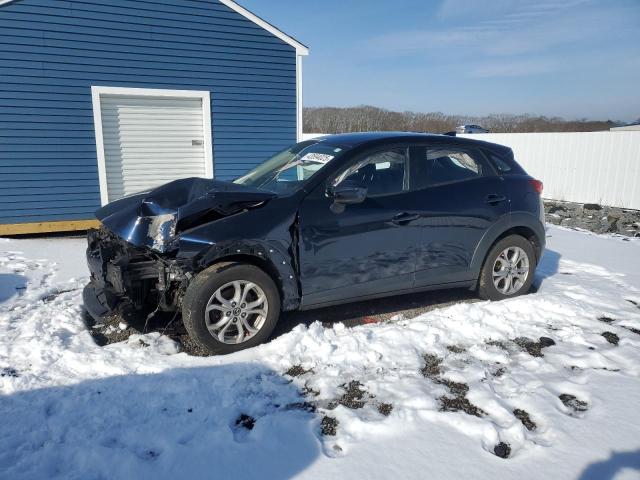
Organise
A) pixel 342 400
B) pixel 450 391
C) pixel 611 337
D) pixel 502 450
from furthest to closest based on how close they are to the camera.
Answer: pixel 611 337, pixel 450 391, pixel 342 400, pixel 502 450

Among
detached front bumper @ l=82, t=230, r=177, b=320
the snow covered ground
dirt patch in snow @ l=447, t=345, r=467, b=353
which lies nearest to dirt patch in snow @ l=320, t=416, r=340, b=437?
the snow covered ground

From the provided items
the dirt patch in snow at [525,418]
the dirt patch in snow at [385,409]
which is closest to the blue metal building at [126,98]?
the dirt patch in snow at [385,409]

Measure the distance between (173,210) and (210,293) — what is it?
726 millimetres

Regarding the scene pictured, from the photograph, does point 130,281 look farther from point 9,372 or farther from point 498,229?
point 498,229

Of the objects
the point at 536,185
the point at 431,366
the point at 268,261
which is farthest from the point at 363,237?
the point at 536,185

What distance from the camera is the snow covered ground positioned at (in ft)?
7.82

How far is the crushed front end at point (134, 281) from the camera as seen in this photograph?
11.5 feet

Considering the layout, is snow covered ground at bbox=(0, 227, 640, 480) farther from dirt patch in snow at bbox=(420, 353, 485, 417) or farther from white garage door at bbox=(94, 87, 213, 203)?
white garage door at bbox=(94, 87, 213, 203)

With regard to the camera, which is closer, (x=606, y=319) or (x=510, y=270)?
(x=606, y=319)

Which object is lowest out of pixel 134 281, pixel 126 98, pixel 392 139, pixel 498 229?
pixel 134 281

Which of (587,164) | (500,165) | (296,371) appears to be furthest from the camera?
(587,164)

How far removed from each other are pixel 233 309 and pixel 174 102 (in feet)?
23.2

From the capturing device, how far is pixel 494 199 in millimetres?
4609

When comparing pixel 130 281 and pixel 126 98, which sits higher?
pixel 126 98
